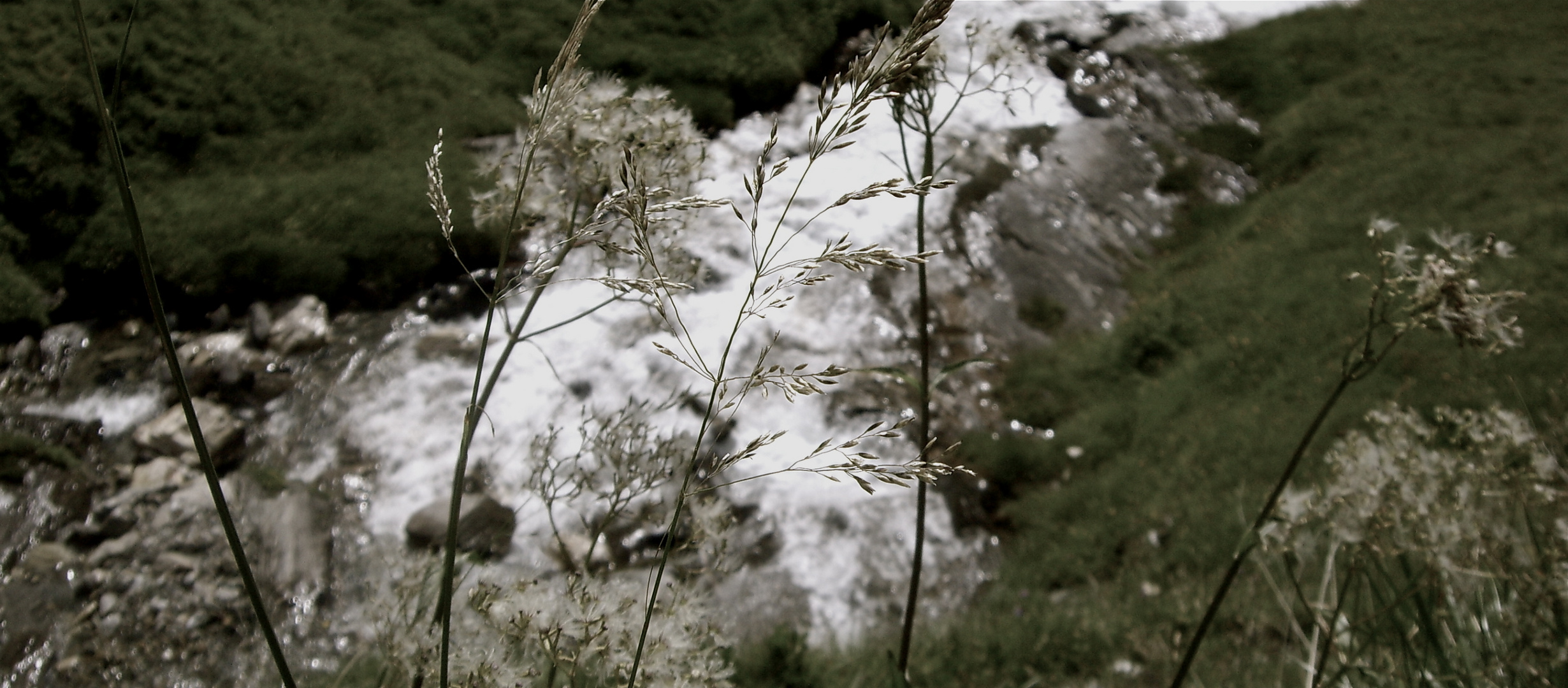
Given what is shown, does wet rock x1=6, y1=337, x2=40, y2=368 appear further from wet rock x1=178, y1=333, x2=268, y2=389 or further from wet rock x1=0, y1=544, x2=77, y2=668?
wet rock x1=0, y1=544, x2=77, y2=668

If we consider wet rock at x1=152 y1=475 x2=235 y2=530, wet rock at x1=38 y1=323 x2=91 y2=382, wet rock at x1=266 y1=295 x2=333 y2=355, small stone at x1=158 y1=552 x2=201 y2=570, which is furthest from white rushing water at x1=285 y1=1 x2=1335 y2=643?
wet rock at x1=38 y1=323 x2=91 y2=382

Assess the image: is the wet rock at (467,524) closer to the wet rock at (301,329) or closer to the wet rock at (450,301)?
the wet rock at (301,329)

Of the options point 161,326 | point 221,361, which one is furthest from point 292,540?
point 161,326

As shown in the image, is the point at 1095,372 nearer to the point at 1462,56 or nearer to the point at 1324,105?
the point at 1324,105

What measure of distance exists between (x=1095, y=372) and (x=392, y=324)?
768 cm

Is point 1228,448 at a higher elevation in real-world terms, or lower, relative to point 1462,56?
lower

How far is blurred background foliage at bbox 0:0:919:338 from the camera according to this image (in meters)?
8.08

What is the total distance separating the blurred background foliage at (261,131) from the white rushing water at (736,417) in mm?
1260

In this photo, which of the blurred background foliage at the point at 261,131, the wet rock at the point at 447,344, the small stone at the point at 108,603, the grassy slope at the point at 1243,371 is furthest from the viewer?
the wet rock at the point at 447,344

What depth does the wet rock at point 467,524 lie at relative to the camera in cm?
718

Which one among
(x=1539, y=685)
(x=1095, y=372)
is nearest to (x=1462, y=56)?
(x=1095, y=372)

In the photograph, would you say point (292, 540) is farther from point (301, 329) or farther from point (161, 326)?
point (161, 326)

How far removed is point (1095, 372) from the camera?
9492mm

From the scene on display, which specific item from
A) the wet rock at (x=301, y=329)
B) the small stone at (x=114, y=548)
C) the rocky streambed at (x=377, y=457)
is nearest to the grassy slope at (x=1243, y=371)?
the rocky streambed at (x=377, y=457)
